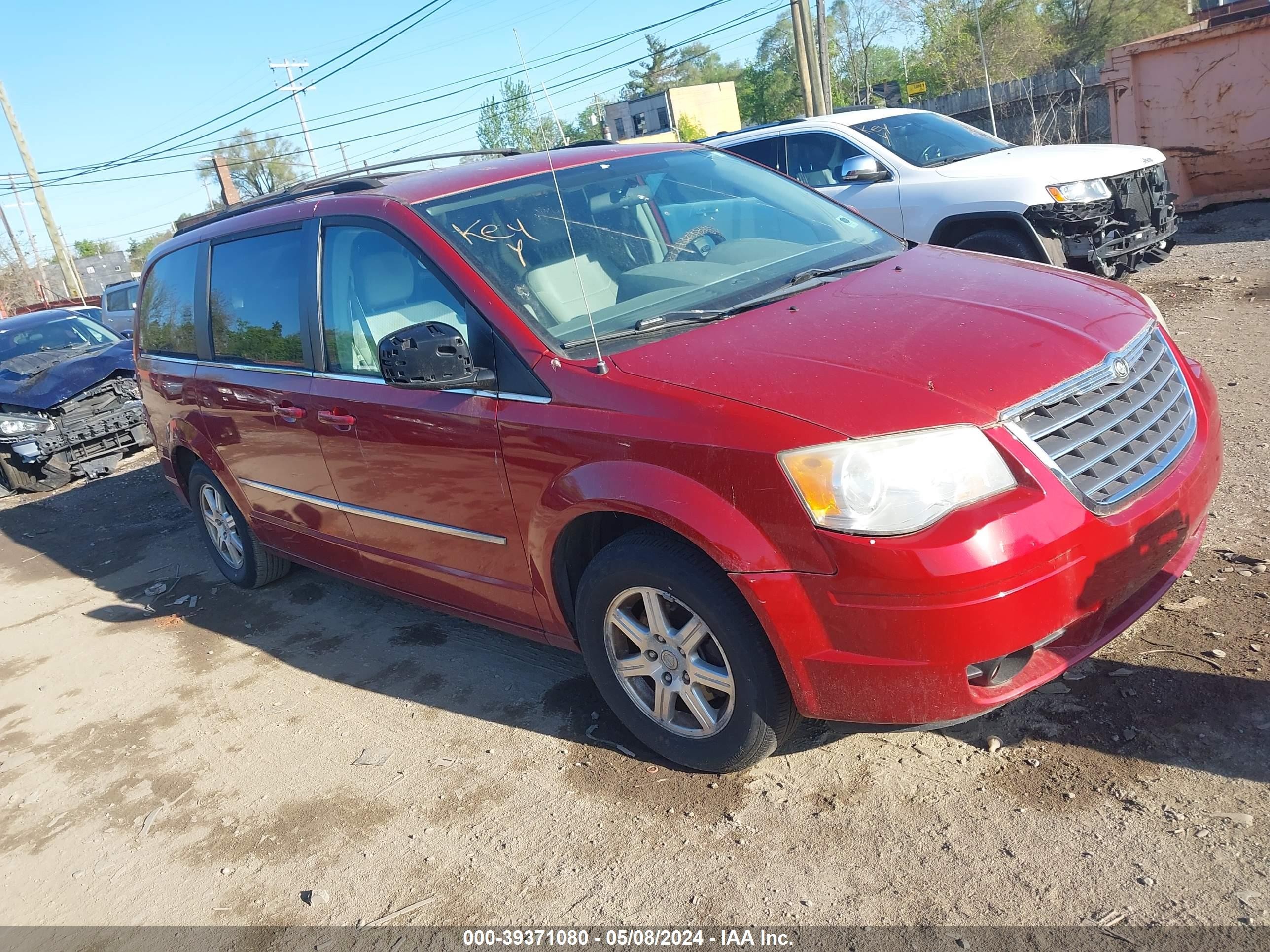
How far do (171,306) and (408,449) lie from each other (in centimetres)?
275

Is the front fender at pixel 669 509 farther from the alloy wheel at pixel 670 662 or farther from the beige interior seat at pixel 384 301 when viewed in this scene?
the beige interior seat at pixel 384 301

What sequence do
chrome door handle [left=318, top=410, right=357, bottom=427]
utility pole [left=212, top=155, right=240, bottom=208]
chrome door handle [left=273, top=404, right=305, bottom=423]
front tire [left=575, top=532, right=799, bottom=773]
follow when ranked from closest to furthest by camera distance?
front tire [left=575, top=532, right=799, bottom=773] < chrome door handle [left=318, top=410, right=357, bottom=427] < chrome door handle [left=273, top=404, right=305, bottom=423] < utility pole [left=212, top=155, right=240, bottom=208]

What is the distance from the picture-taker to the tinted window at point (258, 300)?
14.0ft

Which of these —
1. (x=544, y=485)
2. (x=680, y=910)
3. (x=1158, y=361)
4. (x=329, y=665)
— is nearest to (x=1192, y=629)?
(x=1158, y=361)

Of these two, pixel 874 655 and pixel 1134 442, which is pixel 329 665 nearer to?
pixel 874 655

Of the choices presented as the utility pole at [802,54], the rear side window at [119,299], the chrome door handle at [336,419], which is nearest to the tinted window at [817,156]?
the chrome door handle at [336,419]

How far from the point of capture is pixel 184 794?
376 centimetres

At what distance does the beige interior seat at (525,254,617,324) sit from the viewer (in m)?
3.36

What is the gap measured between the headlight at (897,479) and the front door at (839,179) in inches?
244

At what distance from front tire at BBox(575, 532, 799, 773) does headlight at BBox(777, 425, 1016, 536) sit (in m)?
0.42

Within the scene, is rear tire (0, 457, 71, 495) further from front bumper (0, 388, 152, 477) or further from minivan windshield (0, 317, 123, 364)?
minivan windshield (0, 317, 123, 364)

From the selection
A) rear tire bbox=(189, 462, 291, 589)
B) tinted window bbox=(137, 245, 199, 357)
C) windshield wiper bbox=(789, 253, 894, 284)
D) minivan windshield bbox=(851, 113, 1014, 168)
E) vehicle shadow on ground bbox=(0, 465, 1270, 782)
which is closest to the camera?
vehicle shadow on ground bbox=(0, 465, 1270, 782)

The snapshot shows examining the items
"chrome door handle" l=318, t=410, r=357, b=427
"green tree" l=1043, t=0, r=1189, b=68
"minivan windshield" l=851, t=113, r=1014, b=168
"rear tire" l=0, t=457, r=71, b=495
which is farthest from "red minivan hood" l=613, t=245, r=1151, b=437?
"green tree" l=1043, t=0, r=1189, b=68

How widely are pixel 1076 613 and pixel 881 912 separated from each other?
37.4 inches
